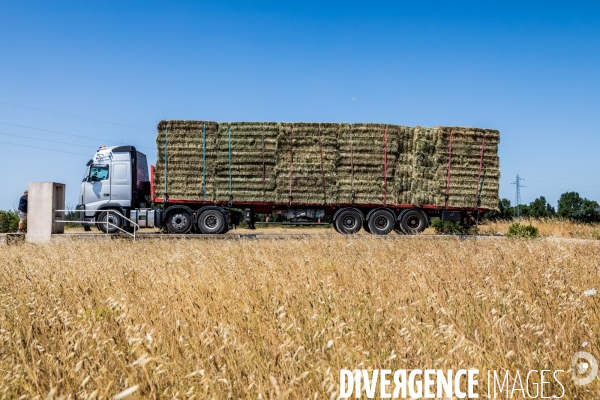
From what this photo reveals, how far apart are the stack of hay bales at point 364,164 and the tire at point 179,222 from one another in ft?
18.7

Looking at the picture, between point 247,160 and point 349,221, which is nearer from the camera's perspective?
point 247,160

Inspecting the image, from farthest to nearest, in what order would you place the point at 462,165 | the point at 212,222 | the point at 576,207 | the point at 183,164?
the point at 576,207
the point at 462,165
the point at 212,222
the point at 183,164

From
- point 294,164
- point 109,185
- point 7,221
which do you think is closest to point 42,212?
point 109,185

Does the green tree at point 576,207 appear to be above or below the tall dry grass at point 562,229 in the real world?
Answer: above

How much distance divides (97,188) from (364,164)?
992cm

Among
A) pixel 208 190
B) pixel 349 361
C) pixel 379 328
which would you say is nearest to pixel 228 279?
pixel 379 328

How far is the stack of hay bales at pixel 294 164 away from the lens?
18297 mm

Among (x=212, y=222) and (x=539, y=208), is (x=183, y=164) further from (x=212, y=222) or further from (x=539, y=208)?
(x=539, y=208)

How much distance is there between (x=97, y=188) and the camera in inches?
730

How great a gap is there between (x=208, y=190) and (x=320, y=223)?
14.2ft

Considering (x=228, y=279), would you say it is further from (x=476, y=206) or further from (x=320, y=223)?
(x=476, y=206)

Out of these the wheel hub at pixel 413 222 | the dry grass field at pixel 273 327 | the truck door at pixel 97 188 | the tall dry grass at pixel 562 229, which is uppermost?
the truck door at pixel 97 188

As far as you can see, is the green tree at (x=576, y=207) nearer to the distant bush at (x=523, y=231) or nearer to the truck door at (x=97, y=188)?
the distant bush at (x=523, y=231)

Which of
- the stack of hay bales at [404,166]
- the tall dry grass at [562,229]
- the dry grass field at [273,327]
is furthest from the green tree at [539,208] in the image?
the dry grass field at [273,327]
